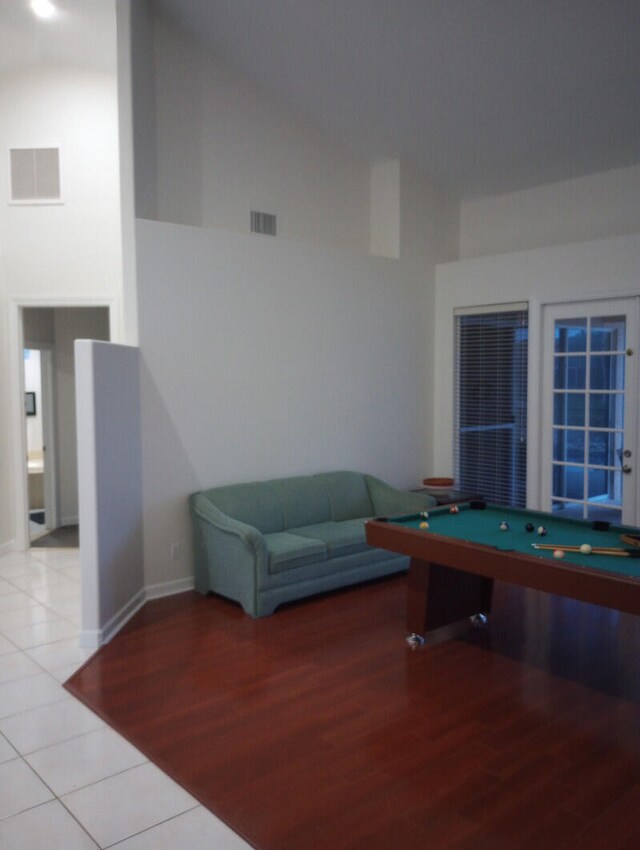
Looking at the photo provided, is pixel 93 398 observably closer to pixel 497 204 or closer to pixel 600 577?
pixel 600 577

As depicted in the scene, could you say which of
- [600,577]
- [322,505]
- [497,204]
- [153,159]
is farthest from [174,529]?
[497,204]

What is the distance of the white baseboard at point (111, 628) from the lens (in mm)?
4238

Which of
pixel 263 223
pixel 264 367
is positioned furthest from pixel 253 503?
pixel 263 223

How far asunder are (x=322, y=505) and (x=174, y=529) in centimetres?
129

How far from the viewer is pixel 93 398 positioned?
4.11 meters

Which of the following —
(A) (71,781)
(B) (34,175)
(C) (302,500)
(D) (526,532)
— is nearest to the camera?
(A) (71,781)

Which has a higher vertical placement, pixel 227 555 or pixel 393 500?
pixel 393 500

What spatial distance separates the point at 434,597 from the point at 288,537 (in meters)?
1.34

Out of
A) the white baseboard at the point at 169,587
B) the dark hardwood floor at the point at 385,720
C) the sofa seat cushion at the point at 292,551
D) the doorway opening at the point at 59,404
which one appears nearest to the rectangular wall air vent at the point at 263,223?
the doorway opening at the point at 59,404

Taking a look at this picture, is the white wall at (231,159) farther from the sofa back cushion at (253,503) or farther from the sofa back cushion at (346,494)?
the sofa back cushion at (346,494)

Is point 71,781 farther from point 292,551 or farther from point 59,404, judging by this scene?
point 59,404

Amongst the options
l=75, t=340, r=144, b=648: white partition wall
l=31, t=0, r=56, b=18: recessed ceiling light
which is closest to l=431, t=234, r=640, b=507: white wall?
l=75, t=340, r=144, b=648: white partition wall

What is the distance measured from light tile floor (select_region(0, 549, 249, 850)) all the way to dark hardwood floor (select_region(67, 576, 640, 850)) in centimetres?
10

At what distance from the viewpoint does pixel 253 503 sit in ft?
17.7
